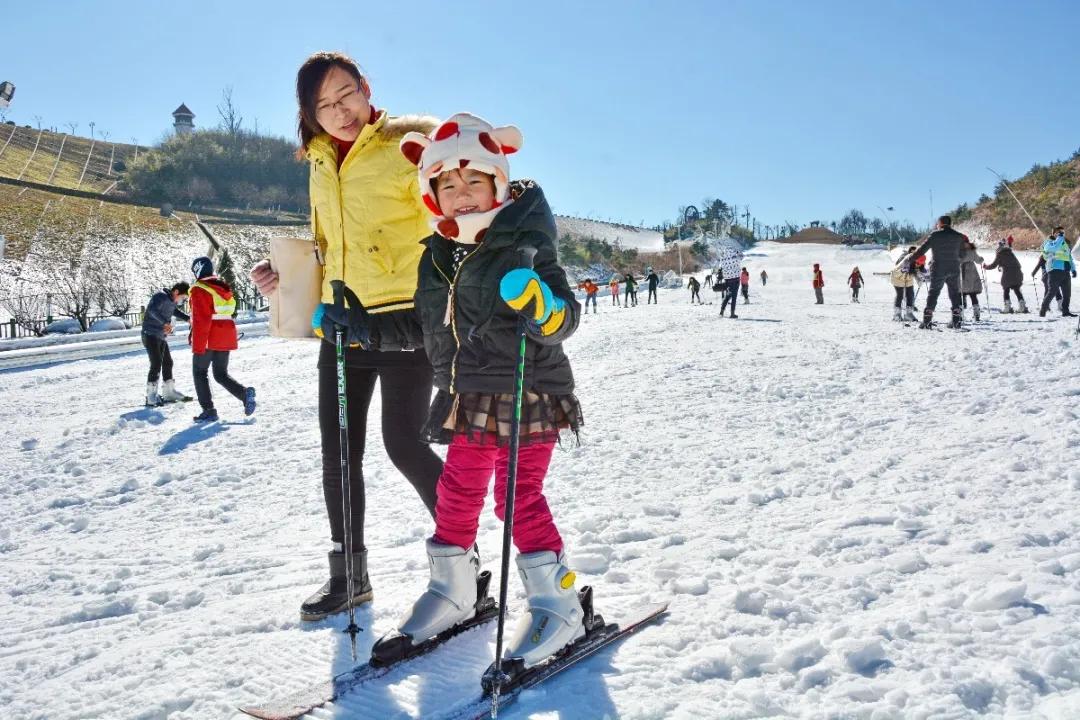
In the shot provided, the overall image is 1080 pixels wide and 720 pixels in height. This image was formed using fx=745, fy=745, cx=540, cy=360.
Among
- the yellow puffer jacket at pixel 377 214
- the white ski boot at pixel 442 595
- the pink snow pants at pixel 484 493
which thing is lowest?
the white ski boot at pixel 442 595

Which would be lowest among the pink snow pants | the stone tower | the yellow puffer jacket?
the pink snow pants

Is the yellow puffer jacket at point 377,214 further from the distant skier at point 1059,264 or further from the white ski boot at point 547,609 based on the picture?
the distant skier at point 1059,264

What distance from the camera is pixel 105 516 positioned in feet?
15.6

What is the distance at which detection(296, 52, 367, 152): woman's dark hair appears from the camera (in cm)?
274

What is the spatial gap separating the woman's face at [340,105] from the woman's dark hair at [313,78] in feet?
0.05

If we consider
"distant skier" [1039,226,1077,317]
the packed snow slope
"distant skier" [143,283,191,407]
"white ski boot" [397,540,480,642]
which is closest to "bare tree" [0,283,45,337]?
"distant skier" [143,283,191,407]

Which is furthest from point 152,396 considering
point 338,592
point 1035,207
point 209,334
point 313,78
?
point 1035,207

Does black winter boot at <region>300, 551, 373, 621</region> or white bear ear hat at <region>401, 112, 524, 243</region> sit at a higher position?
white bear ear hat at <region>401, 112, 524, 243</region>

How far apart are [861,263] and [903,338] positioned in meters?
62.2

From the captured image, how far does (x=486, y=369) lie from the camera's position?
2.38 m

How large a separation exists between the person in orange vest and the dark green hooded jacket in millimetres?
6629

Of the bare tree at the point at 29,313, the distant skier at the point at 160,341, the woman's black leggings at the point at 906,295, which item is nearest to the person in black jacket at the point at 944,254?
the woman's black leggings at the point at 906,295

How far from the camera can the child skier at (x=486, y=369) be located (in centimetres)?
236

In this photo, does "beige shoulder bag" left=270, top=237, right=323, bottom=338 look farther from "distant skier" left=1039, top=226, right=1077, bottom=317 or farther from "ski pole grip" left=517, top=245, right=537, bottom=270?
"distant skier" left=1039, top=226, right=1077, bottom=317
